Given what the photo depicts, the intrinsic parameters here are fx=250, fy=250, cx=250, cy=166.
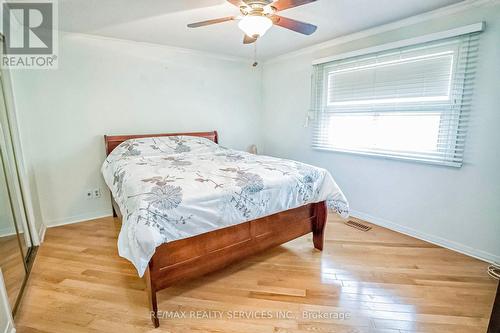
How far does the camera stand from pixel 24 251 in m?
2.14

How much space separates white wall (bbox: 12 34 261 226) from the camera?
2779mm

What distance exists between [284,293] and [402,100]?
89.2 inches

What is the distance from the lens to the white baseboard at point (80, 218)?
2.96 metres

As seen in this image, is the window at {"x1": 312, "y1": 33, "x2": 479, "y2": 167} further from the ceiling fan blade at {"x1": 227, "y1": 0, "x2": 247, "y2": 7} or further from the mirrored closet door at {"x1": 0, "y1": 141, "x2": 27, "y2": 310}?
the mirrored closet door at {"x1": 0, "y1": 141, "x2": 27, "y2": 310}

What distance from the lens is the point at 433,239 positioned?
8.33 ft

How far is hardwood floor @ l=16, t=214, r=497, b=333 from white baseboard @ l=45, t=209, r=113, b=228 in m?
0.57

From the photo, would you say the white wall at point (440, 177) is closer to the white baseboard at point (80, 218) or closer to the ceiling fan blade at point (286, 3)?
the ceiling fan blade at point (286, 3)

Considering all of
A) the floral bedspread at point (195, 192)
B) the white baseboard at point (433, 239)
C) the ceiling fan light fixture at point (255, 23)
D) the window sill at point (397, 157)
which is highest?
the ceiling fan light fixture at point (255, 23)

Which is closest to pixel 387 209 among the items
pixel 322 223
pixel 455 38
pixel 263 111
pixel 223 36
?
pixel 322 223

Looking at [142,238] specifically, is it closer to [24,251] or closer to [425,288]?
[24,251]

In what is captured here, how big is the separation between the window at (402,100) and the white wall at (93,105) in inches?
73.0

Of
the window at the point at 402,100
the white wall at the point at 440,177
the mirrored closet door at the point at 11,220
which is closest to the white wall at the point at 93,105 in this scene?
the mirrored closet door at the point at 11,220

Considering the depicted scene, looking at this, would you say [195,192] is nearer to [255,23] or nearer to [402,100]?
[255,23]

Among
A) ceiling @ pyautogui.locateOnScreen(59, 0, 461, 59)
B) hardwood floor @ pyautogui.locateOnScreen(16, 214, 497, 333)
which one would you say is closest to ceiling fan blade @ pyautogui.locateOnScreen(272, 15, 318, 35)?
ceiling @ pyautogui.locateOnScreen(59, 0, 461, 59)
